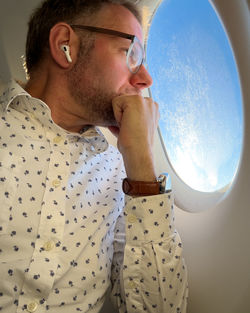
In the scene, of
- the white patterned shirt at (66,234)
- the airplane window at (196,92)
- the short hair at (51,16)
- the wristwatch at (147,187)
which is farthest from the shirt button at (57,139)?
the airplane window at (196,92)

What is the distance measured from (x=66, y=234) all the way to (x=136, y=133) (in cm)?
34

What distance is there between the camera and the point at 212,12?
935mm

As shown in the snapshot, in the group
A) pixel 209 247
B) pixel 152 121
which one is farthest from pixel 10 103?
pixel 209 247

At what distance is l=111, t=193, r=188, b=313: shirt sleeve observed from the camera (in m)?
0.86

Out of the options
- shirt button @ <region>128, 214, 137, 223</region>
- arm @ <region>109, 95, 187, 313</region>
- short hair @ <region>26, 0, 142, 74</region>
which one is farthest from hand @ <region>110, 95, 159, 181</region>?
short hair @ <region>26, 0, 142, 74</region>

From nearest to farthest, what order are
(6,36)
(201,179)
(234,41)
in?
(234,41), (201,179), (6,36)

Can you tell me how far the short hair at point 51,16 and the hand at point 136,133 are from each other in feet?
1.15

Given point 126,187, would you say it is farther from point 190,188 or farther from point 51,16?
point 51,16

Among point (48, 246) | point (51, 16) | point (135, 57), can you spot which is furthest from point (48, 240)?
point (51, 16)

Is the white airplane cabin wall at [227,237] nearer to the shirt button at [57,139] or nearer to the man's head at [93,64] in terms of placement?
the man's head at [93,64]

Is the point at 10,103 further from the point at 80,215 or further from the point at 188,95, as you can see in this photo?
the point at 188,95

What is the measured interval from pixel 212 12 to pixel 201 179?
1.72 feet

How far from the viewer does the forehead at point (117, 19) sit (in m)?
1.08

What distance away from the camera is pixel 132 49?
1.08m
